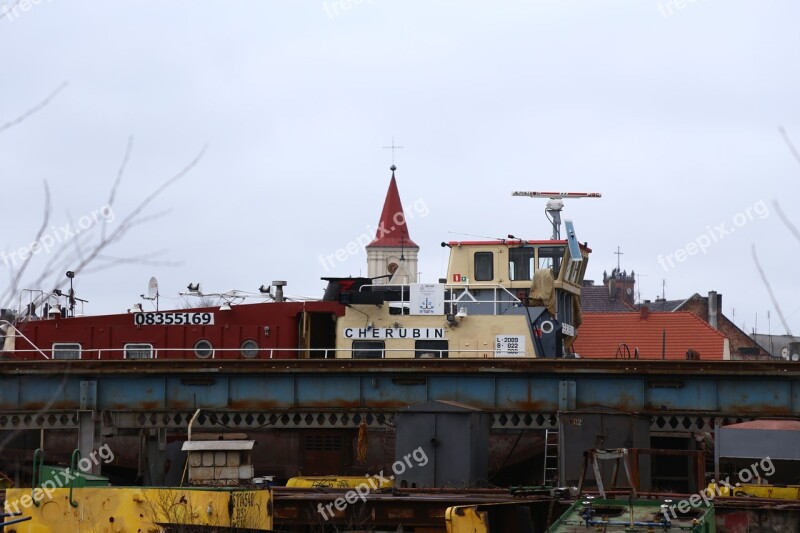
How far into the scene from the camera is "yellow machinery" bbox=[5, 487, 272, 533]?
1969 cm

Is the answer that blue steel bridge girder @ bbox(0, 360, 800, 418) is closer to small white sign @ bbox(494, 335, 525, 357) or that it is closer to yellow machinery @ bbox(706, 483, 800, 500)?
small white sign @ bbox(494, 335, 525, 357)

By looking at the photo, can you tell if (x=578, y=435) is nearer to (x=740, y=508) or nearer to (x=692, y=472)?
(x=692, y=472)

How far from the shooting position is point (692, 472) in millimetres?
30516

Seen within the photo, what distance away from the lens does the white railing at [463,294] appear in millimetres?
37188

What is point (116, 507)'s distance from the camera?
65.4ft

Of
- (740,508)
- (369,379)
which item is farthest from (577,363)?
(740,508)

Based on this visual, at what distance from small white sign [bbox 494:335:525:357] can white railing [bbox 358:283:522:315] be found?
3.76 feet

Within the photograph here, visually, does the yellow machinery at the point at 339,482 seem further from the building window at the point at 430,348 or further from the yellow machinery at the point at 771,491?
the yellow machinery at the point at 771,491

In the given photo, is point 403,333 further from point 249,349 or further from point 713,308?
point 713,308

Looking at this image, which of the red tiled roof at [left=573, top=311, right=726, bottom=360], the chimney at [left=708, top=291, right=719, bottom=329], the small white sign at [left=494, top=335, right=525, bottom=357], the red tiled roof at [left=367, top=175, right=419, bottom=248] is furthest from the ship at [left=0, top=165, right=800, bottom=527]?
the red tiled roof at [left=367, top=175, right=419, bottom=248]

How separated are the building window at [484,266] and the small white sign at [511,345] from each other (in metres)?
2.85

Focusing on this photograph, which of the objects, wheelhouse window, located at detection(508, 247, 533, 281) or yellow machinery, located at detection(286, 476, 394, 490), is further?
wheelhouse window, located at detection(508, 247, 533, 281)

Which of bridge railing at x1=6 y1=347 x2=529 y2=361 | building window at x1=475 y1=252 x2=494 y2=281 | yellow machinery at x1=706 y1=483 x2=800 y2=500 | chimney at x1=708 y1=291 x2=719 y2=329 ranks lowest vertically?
yellow machinery at x1=706 y1=483 x2=800 y2=500

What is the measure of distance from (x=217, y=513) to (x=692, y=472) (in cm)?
1564
